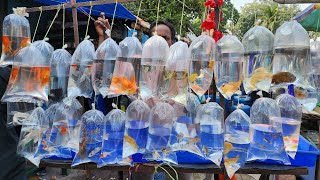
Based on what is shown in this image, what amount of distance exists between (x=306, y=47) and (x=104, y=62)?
111cm

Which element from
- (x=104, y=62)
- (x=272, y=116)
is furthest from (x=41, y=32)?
(x=272, y=116)

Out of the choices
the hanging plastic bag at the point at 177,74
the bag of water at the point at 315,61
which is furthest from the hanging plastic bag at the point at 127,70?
the bag of water at the point at 315,61

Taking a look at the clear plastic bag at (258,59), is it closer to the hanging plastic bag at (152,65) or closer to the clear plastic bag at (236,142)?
the clear plastic bag at (236,142)

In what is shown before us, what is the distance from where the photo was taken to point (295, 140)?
158cm

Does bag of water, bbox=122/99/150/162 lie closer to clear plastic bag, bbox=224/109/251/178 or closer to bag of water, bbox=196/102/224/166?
bag of water, bbox=196/102/224/166

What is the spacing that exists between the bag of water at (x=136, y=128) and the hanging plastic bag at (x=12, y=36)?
0.80 metres

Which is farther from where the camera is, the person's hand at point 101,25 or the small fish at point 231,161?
the person's hand at point 101,25

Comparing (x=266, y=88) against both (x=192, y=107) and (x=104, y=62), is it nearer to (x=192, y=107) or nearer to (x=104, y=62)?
(x=192, y=107)

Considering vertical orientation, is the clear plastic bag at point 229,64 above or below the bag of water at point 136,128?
above

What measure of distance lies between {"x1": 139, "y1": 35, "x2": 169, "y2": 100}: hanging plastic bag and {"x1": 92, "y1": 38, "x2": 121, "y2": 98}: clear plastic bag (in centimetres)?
20

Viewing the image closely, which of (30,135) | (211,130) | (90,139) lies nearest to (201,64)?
(211,130)

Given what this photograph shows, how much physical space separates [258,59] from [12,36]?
4.89 feet

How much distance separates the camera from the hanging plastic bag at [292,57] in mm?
1459

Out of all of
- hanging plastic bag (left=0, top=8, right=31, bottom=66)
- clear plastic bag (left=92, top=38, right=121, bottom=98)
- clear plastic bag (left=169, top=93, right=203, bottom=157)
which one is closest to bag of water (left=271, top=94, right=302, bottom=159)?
clear plastic bag (left=169, top=93, right=203, bottom=157)
